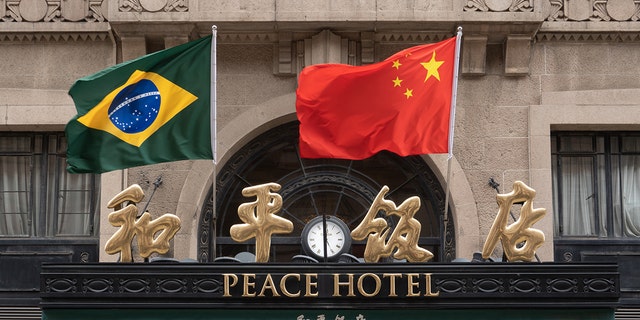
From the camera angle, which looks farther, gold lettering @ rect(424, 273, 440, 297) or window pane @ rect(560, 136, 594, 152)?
window pane @ rect(560, 136, 594, 152)

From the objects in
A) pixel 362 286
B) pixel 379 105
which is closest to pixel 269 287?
pixel 362 286

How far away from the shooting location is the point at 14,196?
2122 centimetres

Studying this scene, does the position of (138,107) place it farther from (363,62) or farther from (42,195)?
(363,62)

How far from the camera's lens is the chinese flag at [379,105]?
18719 millimetres

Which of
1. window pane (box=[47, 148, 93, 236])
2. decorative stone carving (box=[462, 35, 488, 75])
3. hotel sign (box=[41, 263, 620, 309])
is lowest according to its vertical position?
hotel sign (box=[41, 263, 620, 309])

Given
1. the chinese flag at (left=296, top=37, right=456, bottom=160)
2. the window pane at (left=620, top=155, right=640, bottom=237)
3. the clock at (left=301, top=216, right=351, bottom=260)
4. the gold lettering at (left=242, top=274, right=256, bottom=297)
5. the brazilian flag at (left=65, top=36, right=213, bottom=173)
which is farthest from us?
the window pane at (left=620, top=155, right=640, bottom=237)

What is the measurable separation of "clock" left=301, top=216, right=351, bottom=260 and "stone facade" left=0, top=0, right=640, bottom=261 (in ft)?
6.87

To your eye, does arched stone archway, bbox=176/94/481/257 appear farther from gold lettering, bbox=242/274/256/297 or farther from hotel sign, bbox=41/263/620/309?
gold lettering, bbox=242/274/256/297

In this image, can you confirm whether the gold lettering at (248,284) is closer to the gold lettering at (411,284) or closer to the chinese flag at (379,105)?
the chinese flag at (379,105)

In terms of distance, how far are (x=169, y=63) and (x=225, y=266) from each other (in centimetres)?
329

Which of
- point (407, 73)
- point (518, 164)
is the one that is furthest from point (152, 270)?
point (518, 164)

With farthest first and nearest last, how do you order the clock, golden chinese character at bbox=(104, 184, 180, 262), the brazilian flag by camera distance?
the clock < the brazilian flag < golden chinese character at bbox=(104, 184, 180, 262)

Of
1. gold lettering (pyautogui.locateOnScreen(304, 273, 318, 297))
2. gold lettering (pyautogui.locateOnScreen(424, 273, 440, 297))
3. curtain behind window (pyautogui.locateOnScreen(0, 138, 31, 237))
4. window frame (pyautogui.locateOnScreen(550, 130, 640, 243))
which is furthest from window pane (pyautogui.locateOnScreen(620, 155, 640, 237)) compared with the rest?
curtain behind window (pyautogui.locateOnScreen(0, 138, 31, 237))

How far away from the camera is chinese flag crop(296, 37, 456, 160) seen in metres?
18.7
